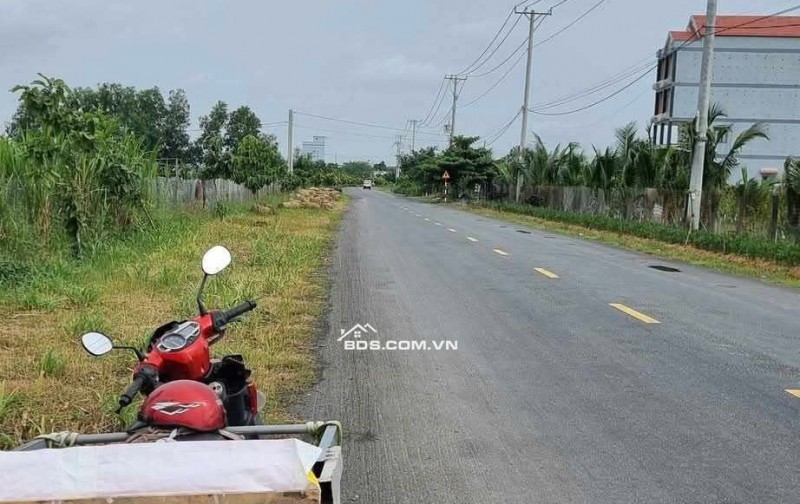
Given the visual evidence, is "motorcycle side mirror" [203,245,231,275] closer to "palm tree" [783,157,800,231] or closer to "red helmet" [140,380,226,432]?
"red helmet" [140,380,226,432]

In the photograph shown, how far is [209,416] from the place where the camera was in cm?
278

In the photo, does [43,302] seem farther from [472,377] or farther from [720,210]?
[720,210]

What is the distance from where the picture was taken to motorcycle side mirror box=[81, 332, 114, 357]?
3.12m

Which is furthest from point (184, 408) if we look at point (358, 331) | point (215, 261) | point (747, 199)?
point (747, 199)

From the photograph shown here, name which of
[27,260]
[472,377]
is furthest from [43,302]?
[472,377]

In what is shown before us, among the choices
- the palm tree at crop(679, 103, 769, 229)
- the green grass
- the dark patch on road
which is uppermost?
the palm tree at crop(679, 103, 769, 229)

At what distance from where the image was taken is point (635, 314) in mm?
9625

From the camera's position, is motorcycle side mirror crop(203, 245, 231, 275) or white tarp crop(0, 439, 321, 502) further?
motorcycle side mirror crop(203, 245, 231, 275)

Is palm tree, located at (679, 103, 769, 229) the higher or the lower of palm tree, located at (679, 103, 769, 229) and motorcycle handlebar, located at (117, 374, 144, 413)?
the higher

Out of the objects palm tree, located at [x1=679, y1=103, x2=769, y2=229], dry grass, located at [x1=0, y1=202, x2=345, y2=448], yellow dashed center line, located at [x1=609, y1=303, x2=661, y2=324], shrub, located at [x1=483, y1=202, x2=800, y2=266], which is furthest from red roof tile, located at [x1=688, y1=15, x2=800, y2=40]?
yellow dashed center line, located at [x1=609, y1=303, x2=661, y2=324]

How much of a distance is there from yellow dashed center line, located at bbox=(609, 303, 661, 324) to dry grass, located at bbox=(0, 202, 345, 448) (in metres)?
3.96

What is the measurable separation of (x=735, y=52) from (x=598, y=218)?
1146 inches

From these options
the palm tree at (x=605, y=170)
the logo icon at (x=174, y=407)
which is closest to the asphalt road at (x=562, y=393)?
the logo icon at (x=174, y=407)

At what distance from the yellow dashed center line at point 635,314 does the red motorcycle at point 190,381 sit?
6.41 metres
